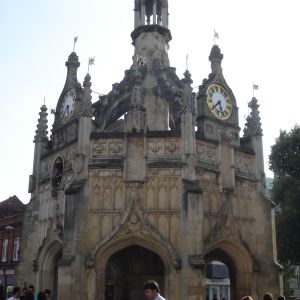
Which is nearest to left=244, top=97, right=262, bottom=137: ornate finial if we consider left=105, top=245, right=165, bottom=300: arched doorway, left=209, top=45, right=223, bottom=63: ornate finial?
left=209, top=45, right=223, bottom=63: ornate finial

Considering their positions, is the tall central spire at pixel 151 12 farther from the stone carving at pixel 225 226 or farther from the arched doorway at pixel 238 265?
the arched doorway at pixel 238 265

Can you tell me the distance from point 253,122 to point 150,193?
8.87 m

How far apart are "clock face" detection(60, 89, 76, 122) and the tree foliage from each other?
15.7m

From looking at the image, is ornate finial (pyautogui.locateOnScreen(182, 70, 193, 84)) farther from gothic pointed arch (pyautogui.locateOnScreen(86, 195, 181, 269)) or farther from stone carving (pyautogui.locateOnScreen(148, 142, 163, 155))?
gothic pointed arch (pyautogui.locateOnScreen(86, 195, 181, 269))

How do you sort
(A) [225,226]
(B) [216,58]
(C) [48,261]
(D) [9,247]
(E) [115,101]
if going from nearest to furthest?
(A) [225,226] → (C) [48,261] → (B) [216,58] → (E) [115,101] → (D) [9,247]

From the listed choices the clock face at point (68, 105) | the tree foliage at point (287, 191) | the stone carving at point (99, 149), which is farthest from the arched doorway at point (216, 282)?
the stone carving at point (99, 149)

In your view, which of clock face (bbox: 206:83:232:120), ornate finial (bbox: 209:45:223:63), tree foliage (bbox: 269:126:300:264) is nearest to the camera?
clock face (bbox: 206:83:232:120)

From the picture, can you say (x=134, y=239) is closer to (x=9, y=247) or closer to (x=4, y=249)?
(x=9, y=247)

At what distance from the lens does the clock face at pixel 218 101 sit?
26.8 metres

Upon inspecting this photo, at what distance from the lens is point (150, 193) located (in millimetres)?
23016

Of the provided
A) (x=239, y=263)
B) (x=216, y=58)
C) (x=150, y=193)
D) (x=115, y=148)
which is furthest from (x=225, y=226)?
(x=216, y=58)

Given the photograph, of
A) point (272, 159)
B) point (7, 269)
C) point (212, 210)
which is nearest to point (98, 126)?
point (212, 210)

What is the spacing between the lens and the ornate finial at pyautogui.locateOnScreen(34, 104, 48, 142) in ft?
94.6

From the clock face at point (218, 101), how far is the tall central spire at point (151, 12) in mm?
7023
